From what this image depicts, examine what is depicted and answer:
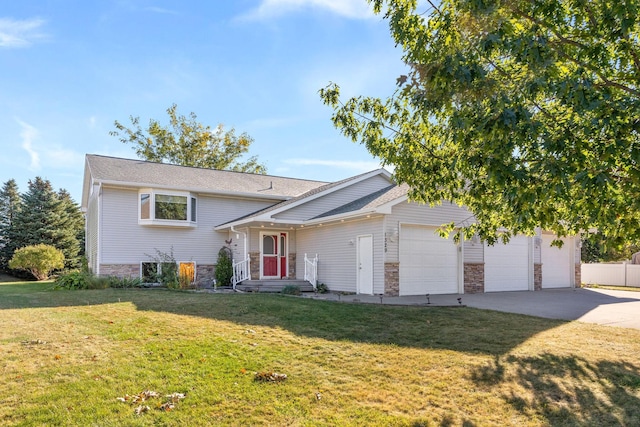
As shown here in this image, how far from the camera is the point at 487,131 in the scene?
425 cm

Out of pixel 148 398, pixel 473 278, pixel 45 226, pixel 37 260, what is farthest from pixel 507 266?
pixel 45 226

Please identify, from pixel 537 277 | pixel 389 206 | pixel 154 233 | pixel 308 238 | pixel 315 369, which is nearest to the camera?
pixel 315 369

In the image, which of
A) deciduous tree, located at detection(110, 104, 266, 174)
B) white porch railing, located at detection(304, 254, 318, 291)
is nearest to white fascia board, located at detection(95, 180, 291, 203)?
white porch railing, located at detection(304, 254, 318, 291)

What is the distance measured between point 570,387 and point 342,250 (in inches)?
402

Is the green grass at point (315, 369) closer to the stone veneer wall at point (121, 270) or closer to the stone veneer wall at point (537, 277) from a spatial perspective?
the stone veneer wall at point (121, 270)

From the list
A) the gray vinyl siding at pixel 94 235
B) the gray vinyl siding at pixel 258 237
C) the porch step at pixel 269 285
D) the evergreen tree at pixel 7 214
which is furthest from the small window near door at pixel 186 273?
the evergreen tree at pixel 7 214

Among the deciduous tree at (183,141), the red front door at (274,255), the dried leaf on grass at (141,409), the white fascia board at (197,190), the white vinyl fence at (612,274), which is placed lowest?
the white vinyl fence at (612,274)

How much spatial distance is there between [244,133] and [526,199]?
32483 mm

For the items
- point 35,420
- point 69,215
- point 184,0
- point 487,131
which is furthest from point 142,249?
point 69,215

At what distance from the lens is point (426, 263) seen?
14.2 meters

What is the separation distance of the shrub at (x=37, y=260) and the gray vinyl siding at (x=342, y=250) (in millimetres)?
15604

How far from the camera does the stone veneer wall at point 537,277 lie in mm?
17033

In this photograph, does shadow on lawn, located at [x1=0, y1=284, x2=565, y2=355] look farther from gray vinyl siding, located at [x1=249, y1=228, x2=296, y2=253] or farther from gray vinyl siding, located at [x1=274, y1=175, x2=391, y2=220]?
gray vinyl siding, located at [x1=274, y1=175, x2=391, y2=220]

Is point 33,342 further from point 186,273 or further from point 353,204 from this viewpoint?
point 353,204
